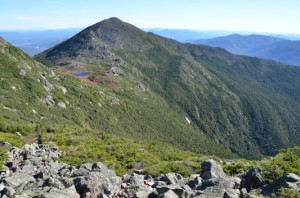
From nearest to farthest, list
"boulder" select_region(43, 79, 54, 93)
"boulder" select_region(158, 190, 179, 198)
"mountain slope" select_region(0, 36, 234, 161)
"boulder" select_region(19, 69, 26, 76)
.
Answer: "boulder" select_region(158, 190, 179, 198) → "mountain slope" select_region(0, 36, 234, 161) → "boulder" select_region(19, 69, 26, 76) → "boulder" select_region(43, 79, 54, 93)

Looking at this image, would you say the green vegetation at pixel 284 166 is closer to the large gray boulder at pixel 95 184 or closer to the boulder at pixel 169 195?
the boulder at pixel 169 195

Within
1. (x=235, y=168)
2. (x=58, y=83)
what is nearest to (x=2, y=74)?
(x=58, y=83)

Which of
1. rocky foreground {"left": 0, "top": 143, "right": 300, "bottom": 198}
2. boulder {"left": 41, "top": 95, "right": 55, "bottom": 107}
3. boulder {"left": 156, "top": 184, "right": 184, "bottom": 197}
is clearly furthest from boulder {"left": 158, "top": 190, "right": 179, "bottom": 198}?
boulder {"left": 41, "top": 95, "right": 55, "bottom": 107}

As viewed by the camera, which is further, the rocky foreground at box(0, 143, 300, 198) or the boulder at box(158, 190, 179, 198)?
the rocky foreground at box(0, 143, 300, 198)

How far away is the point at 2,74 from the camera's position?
12244 centimetres

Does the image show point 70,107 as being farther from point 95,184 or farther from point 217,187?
point 217,187

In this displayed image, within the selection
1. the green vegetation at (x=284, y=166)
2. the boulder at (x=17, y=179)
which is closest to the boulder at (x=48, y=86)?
the boulder at (x=17, y=179)

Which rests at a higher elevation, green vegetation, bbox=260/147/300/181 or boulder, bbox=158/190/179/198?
boulder, bbox=158/190/179/198

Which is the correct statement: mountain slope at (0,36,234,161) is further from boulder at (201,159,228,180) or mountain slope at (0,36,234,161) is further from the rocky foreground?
boulder at (201,159,228,180)

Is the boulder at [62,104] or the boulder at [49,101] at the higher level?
the boulder at [49,101]

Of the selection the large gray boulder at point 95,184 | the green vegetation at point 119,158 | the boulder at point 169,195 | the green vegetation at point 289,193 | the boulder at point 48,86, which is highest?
the green vegetation at point 289,193

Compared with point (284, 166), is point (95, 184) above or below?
below

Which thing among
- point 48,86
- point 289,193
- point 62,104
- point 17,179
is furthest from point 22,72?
point 289,193

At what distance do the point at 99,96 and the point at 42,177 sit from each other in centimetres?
13643
